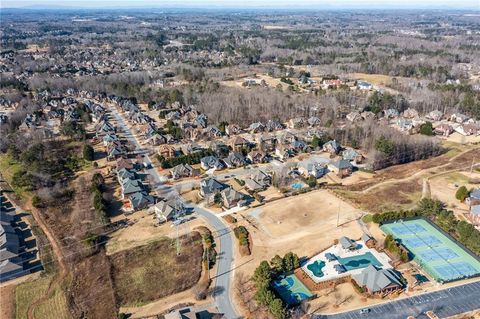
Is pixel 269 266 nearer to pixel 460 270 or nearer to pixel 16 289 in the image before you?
pixel 460 270

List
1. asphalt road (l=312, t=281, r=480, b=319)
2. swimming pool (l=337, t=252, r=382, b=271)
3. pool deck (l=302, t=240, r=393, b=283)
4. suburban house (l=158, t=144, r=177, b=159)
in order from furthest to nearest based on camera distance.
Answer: suburban house (l=158, t=144, r=177, b=159) → swimming pool (l=337, t=252, r=382, b=271) → pool deck (l=302, t=240, r=393, b=283) → asphalt road (l=312, t=281, r=480, b=319)

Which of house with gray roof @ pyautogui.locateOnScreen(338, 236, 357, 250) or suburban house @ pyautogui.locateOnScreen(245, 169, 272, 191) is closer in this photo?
house with gray roof @ pyautogui.locateOnScreen(338, 236, 357, 250)

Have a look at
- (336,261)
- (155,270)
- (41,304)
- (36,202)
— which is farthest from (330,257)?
(36,202)

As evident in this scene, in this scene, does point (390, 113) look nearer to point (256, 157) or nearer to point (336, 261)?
point (256, 157)

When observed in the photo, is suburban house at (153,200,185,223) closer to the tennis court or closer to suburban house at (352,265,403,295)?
suburban house at (352,265,403,295)

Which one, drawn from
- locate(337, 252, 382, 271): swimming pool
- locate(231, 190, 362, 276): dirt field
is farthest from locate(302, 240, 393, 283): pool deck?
locate(231, 190, 362, 276): dirt field

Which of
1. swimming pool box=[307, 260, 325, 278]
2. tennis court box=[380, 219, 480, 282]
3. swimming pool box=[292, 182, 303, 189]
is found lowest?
swimming pool box=[307, 260, 325, 278]

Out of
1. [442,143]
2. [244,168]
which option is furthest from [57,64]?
[442,143]
